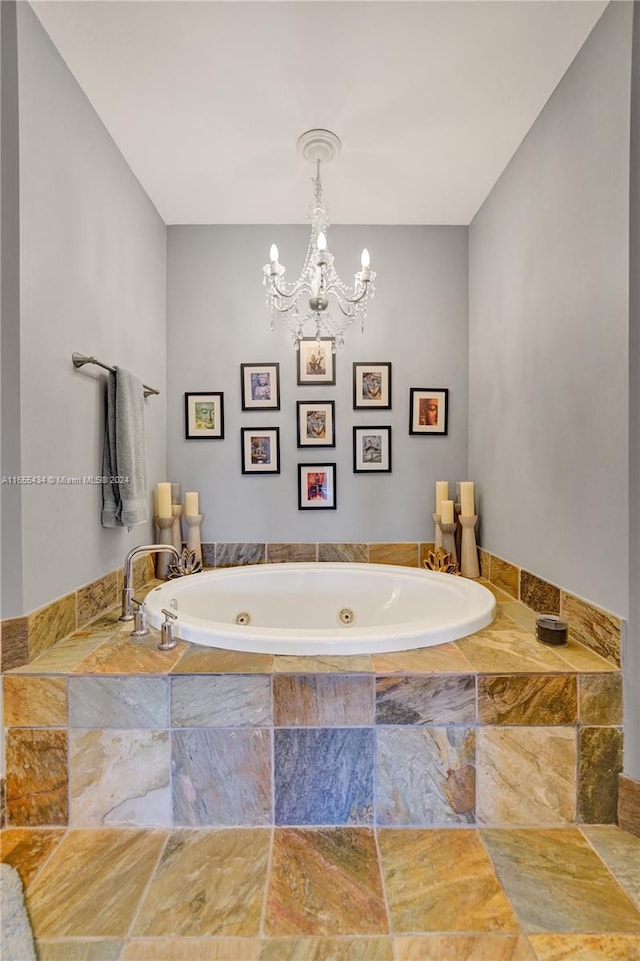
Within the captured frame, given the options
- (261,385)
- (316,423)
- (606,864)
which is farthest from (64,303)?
(606,864)

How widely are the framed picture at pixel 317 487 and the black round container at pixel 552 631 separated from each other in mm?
1282

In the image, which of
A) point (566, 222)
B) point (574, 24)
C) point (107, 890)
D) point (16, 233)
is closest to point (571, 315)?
point (566, 222)

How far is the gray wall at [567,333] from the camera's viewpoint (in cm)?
133

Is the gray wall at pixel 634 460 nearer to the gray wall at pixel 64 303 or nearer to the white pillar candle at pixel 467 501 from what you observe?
the white pillar candle at pixel 467 501

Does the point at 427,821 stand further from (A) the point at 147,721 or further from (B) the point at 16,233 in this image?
(B) the point at 16,233

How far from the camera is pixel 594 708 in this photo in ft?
4.25

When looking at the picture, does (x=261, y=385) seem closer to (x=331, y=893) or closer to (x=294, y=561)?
(x=294, y=561)

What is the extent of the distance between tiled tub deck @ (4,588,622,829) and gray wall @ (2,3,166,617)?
1.34 feet

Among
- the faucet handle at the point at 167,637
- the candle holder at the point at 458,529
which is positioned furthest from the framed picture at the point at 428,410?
the faucet handle at the point at 167,637

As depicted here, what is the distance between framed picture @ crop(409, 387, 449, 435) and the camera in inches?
101

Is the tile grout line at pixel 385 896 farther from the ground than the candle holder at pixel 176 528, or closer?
closer

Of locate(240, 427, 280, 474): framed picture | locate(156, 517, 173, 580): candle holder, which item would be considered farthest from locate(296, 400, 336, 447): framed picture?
locate(156, 517, 173, 580): candle holder

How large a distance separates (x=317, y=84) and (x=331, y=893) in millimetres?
2449

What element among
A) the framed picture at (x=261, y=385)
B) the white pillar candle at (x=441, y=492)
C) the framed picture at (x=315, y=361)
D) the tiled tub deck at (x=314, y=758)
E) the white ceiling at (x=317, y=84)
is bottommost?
the tiled tub deck at (x=314, y=758)
